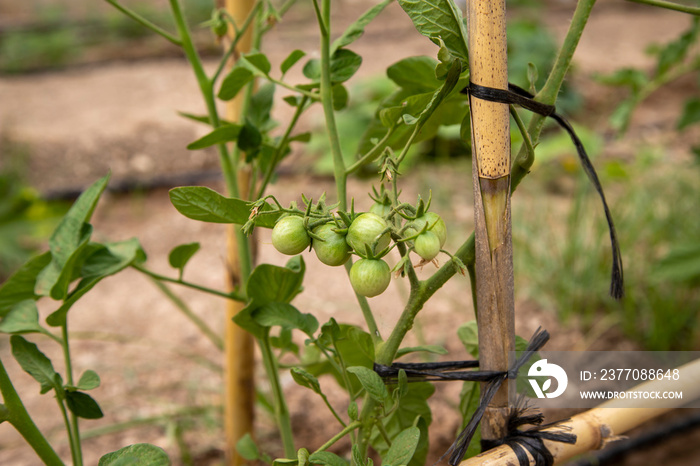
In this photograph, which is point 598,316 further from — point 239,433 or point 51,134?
point 51,134

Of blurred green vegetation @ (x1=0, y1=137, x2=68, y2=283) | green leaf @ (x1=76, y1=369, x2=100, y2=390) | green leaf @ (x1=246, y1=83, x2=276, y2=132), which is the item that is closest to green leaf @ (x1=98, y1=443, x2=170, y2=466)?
green leaf @ (x1=76, y1=369, x2=100, y2=390)

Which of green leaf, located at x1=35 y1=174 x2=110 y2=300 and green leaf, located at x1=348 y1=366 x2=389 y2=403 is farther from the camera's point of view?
green leaf, located at x1=35 y1=174 x2=110 y2=300

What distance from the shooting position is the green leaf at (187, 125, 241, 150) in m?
0.60

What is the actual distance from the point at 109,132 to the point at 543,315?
2314 mm

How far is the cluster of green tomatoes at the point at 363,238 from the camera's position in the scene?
45 cm

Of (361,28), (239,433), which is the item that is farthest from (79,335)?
(361,28)

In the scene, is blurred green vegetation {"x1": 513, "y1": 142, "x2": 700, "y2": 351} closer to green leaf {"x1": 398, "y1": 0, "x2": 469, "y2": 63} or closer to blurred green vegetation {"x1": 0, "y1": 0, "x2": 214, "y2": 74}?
green leaf {"x1": 398, "y1": 0, "x2": 469, "y2": 63}

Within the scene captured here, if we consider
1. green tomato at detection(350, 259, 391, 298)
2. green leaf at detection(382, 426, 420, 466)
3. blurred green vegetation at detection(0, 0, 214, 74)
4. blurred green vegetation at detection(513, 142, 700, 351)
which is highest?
blurred green vegetation at detection(0, 0, 214, 74)

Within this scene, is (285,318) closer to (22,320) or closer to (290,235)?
(290,235)

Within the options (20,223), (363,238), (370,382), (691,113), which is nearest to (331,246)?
(363,238)

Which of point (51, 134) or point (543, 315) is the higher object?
point (51, 134)

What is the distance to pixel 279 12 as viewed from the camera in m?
0.73

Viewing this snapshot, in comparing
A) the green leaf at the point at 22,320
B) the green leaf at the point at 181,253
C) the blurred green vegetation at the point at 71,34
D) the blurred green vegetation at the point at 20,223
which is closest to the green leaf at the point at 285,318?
the green leaf at the point at 181,253

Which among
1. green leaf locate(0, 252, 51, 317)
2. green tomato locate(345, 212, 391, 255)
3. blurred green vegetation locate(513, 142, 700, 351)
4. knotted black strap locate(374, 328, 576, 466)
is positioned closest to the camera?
green tomato locate(345, 212, 391, 255)
